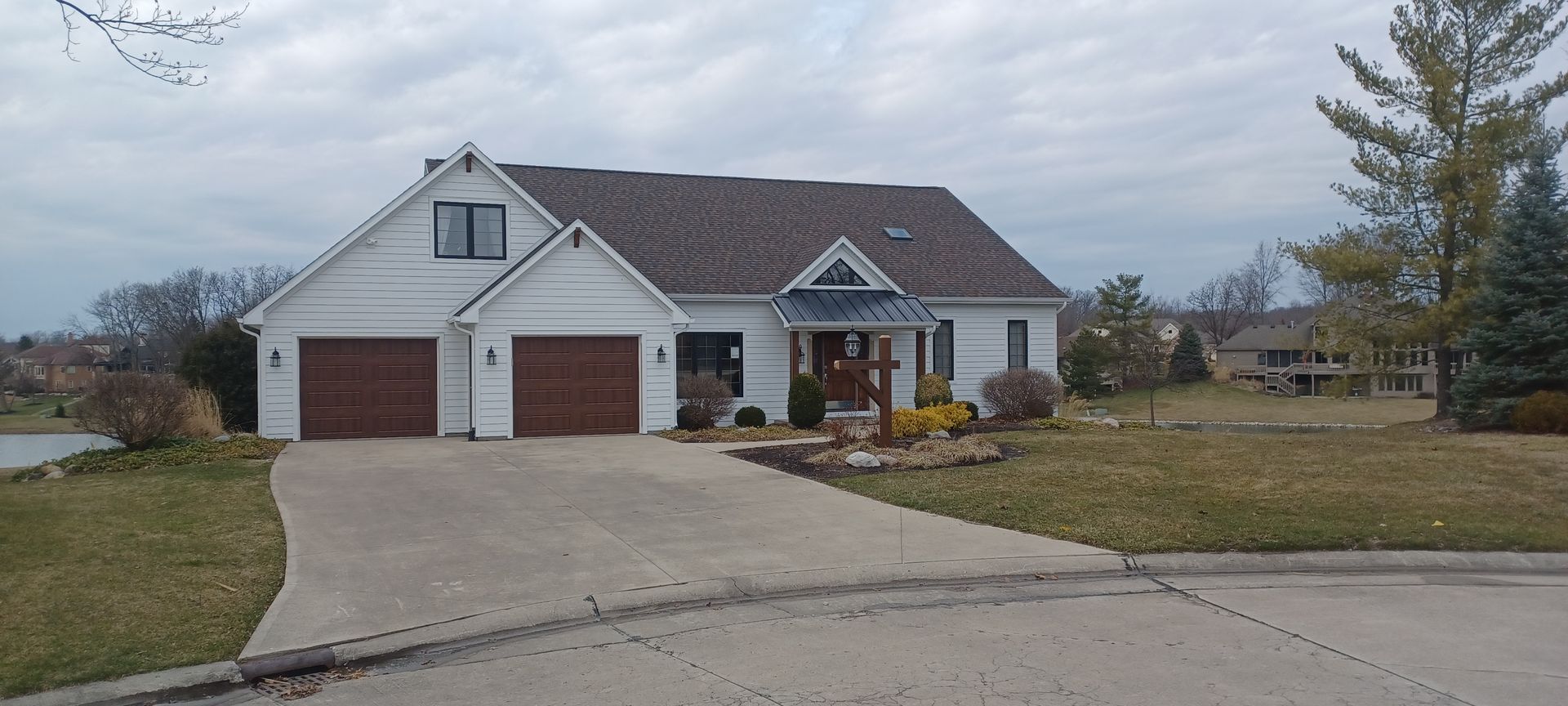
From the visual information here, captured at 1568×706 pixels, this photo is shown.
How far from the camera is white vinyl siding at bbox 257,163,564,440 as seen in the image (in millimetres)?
19922

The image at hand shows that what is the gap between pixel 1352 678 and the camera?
578cm

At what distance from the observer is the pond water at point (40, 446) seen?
24.0m

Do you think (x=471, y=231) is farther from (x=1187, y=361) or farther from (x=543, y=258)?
(x=1187, y=361)

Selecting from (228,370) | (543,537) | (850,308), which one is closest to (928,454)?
(543,537)

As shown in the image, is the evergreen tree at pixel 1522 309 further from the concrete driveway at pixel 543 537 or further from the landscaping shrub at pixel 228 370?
the landscaping shrub at pixel 228 370

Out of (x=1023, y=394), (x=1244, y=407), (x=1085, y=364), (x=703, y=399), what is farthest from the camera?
(x=1244, y=407)

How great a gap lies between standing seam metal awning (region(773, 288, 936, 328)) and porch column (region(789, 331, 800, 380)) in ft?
2.62

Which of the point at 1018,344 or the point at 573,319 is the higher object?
the point at 573,319

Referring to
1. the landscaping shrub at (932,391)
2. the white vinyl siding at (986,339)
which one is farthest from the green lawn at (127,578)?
the white vinyl siding at (986,339)

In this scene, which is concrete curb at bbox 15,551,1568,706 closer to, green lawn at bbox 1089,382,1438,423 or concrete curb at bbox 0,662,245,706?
concrete curb at bbox 0,662,245,706

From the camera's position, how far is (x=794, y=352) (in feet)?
80.2

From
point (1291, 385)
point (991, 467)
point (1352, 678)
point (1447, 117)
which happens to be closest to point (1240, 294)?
point (1291, 385)

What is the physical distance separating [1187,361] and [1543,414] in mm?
35970

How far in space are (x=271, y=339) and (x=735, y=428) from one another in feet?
30.8
